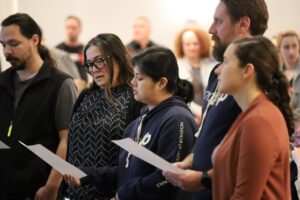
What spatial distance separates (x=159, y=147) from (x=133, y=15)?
20.9 feet

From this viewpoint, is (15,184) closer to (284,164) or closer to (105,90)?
(105,90)

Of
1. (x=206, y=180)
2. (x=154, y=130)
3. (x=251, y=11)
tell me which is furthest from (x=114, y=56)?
(x=206, y=180)

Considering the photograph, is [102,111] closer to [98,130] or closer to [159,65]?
[98,130]

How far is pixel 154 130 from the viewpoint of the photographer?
2508mm

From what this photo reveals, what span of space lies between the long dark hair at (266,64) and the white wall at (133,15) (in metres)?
6.43

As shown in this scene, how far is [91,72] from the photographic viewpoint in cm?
293

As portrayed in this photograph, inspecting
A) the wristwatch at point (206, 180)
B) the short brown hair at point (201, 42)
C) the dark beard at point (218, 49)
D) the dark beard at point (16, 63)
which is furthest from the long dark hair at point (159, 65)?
the short brown hair at point (201, 42)

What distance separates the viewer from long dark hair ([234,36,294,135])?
6.60 feet

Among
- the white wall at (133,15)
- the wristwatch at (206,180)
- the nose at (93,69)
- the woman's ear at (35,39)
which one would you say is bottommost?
the white wall at (133,15)

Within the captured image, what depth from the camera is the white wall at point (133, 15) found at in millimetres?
8336

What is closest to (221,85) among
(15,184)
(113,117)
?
(113,117)

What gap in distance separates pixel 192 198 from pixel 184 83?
494 mm

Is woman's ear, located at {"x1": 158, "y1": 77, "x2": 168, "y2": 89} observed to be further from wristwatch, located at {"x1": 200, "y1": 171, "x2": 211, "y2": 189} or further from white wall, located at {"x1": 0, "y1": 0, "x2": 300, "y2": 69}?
white wall, located at {"x1": 0, "y1": 0, "x2": 300, "y2": 69}

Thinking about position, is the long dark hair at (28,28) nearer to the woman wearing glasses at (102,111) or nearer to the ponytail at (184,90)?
the woman wearing glasses at (102,111)
